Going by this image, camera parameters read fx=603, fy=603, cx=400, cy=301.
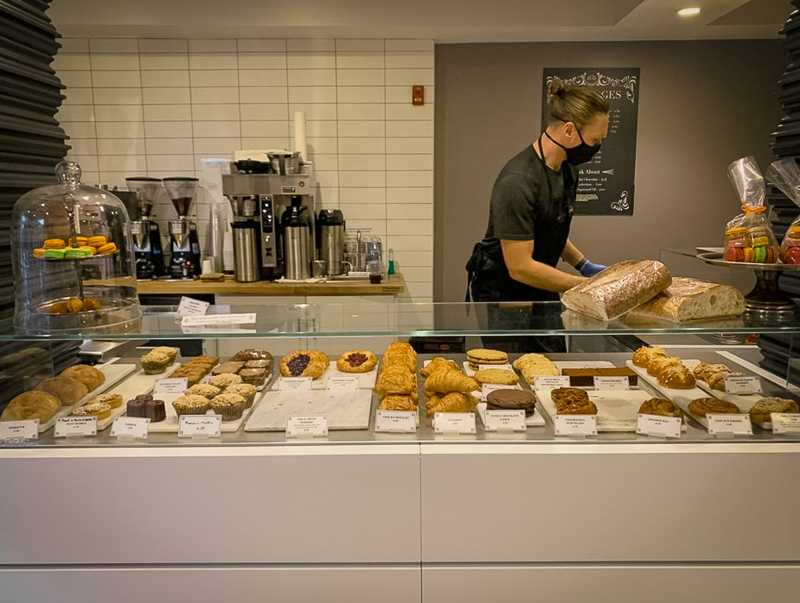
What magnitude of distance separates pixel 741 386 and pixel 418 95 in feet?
11.5

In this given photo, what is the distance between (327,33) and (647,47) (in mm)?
2520

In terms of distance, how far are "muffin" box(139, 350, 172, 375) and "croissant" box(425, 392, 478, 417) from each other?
0.97m

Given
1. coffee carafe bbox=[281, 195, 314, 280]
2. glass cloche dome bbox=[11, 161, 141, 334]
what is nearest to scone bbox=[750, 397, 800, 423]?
glass cloche dome bbox=[11, 161, 141, 334]

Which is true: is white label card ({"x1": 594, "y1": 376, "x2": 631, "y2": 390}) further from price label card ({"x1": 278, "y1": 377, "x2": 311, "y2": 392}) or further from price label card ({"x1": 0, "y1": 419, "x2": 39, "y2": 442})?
price label card ({"x1": 0, "y1": 419, "x2": 39, "y2": 442})

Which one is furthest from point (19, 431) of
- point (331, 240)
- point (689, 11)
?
point (689, 11)

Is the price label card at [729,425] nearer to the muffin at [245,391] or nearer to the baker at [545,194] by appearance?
the baker at [545,194]

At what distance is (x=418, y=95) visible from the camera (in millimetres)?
4664

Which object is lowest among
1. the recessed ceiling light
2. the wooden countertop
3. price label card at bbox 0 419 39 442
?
price label card at bbox 0 419 39 442

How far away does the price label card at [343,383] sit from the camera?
192 cm

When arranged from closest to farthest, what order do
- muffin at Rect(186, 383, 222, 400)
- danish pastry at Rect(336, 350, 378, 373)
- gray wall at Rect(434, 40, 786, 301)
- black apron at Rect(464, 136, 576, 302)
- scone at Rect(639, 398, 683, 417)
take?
scone at Rect(639, 398, 683, 417) → muffin at Rect(186, 383, 222, 400) → danish pastry at Rect(336, 350, 378, 373) → black apron at Rect(464, 136, 576, 302) → gray wall at Rect(434, 40, 786, 301)

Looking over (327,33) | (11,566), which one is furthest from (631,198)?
(11,566)

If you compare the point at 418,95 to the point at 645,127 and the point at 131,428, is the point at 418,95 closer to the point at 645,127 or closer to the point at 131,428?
the point at 645,127

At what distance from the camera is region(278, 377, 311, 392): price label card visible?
1.91 meters

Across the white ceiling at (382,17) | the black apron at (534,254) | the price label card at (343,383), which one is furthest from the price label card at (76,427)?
the white ceiling at (382,17)
